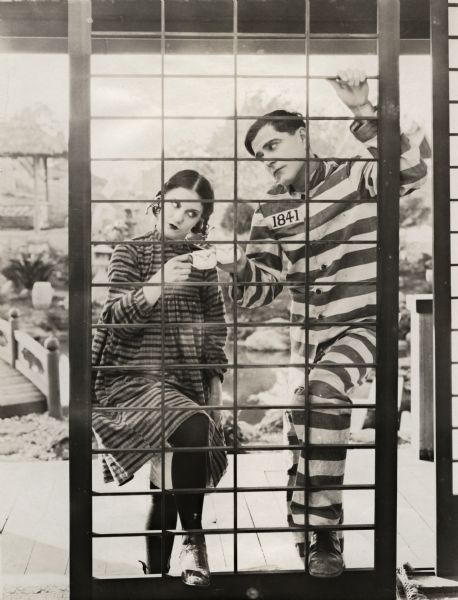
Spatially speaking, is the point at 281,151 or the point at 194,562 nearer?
the point at 194,562

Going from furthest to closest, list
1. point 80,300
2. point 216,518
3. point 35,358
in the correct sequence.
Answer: point 35,358, point 216,518, point 80,300

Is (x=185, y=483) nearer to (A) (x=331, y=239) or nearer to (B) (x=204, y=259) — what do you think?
(B) (x=204, y=259)

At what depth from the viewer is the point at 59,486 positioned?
14.2ft

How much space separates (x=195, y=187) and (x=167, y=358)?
2.29 ft

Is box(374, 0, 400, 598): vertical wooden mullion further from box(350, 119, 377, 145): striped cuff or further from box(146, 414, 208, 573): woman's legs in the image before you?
box(146, 414, 208, 573): woman's legs

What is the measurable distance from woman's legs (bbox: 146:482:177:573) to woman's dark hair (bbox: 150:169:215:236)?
1101mm

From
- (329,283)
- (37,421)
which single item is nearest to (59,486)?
(37,421)

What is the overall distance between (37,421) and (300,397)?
3.52 metres

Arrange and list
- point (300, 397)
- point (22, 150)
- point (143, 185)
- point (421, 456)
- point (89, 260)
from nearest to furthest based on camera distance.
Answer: point (89, 260) < point (300, 397) < point (143, 185) < point (421, 456) < point (22, 150)

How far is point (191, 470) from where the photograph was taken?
291cm

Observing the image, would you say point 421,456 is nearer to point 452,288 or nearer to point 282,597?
point 452,288

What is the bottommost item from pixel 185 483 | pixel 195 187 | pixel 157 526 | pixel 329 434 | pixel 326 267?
pixel 157 526

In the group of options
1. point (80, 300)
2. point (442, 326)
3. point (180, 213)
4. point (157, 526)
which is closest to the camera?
point (80, 300)

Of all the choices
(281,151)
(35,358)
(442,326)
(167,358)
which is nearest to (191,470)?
(167,358)
